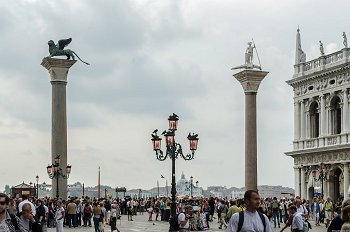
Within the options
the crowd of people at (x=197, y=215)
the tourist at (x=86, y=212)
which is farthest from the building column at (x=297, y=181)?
the tourist at (x=86, y=212)

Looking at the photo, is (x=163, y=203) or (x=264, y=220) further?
(x=163, y=203)

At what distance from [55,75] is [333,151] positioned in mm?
18335

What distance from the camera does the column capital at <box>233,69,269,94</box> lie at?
4478cm

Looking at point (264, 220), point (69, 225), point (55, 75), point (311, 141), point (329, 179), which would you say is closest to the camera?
point (264, 220)

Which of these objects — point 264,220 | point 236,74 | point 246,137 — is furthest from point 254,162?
point 264,220

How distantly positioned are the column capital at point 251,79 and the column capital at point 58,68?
9543 millimetres

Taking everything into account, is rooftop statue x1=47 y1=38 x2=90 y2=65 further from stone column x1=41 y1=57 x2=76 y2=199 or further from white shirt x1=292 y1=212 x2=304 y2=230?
white shirt x1=292 y1=212 x2=304 y2=230

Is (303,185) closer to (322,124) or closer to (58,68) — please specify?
(322,124)

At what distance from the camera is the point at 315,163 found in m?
53.0

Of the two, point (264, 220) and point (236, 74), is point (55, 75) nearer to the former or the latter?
point (236, 74)

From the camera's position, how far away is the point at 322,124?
53.4m

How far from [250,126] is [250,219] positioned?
3592 cm

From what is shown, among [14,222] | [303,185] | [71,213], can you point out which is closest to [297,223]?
[14,222]

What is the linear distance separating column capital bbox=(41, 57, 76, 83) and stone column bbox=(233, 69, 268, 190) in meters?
9.61
